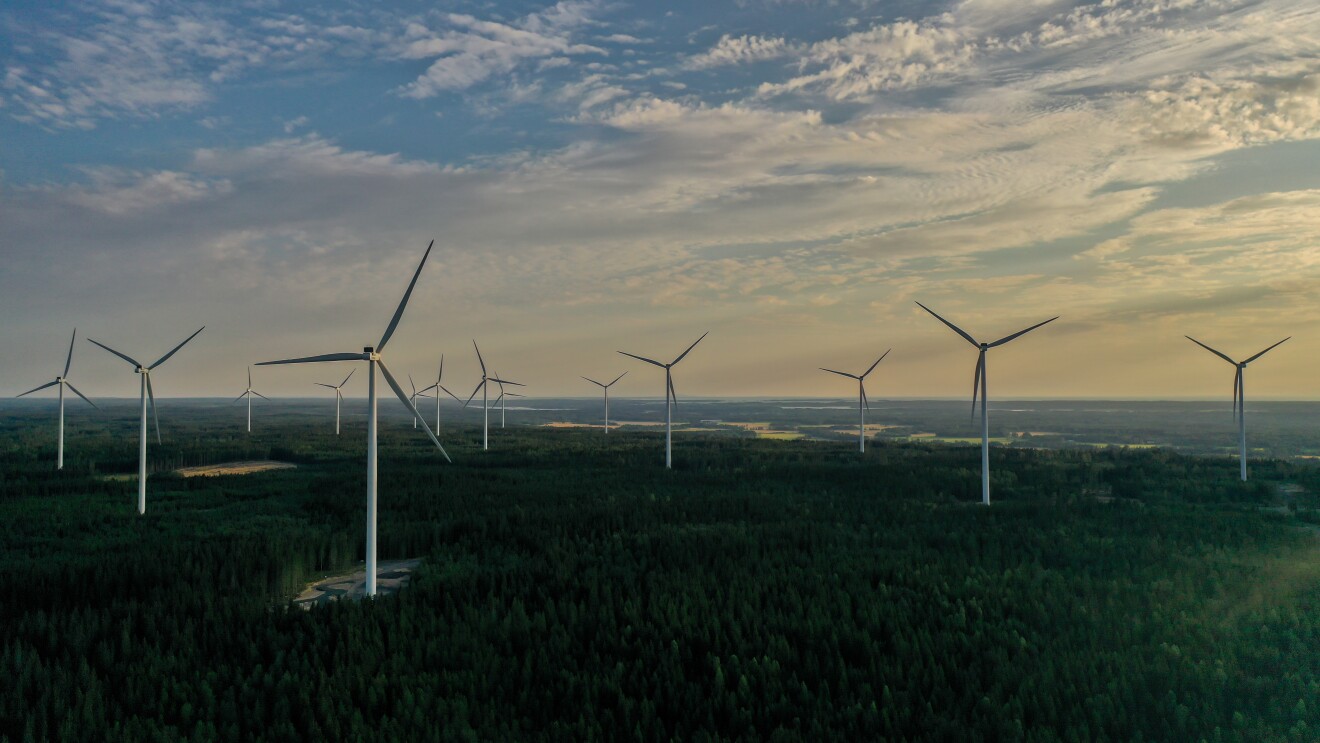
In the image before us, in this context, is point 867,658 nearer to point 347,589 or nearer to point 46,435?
point 347,589

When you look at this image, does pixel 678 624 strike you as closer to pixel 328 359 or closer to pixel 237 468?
pixel 328 359

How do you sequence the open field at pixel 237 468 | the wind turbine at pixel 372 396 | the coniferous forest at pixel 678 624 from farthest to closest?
the open field at pixel 237 468 < the wind turbine at pixel 372 396 < the coniferous forest at pixel 678 624

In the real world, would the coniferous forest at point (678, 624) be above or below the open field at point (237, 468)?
above

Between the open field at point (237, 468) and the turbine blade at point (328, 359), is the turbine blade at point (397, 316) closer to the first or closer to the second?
the turbine blade at point (328, 359)

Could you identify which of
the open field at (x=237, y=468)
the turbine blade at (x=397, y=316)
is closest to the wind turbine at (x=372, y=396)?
the turbine blade at (x=397, y=316)

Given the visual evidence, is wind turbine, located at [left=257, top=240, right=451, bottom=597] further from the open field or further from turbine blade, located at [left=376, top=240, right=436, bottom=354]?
the open field

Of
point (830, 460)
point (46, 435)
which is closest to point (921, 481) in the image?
point (830, 460)

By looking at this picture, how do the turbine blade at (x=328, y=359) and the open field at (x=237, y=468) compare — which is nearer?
the turbine blade at (x=328, y=359)

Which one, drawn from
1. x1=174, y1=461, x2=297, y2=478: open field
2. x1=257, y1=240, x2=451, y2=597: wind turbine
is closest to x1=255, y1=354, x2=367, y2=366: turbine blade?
x1=257, y1=240, x2=451, y2=597: wind turbine
